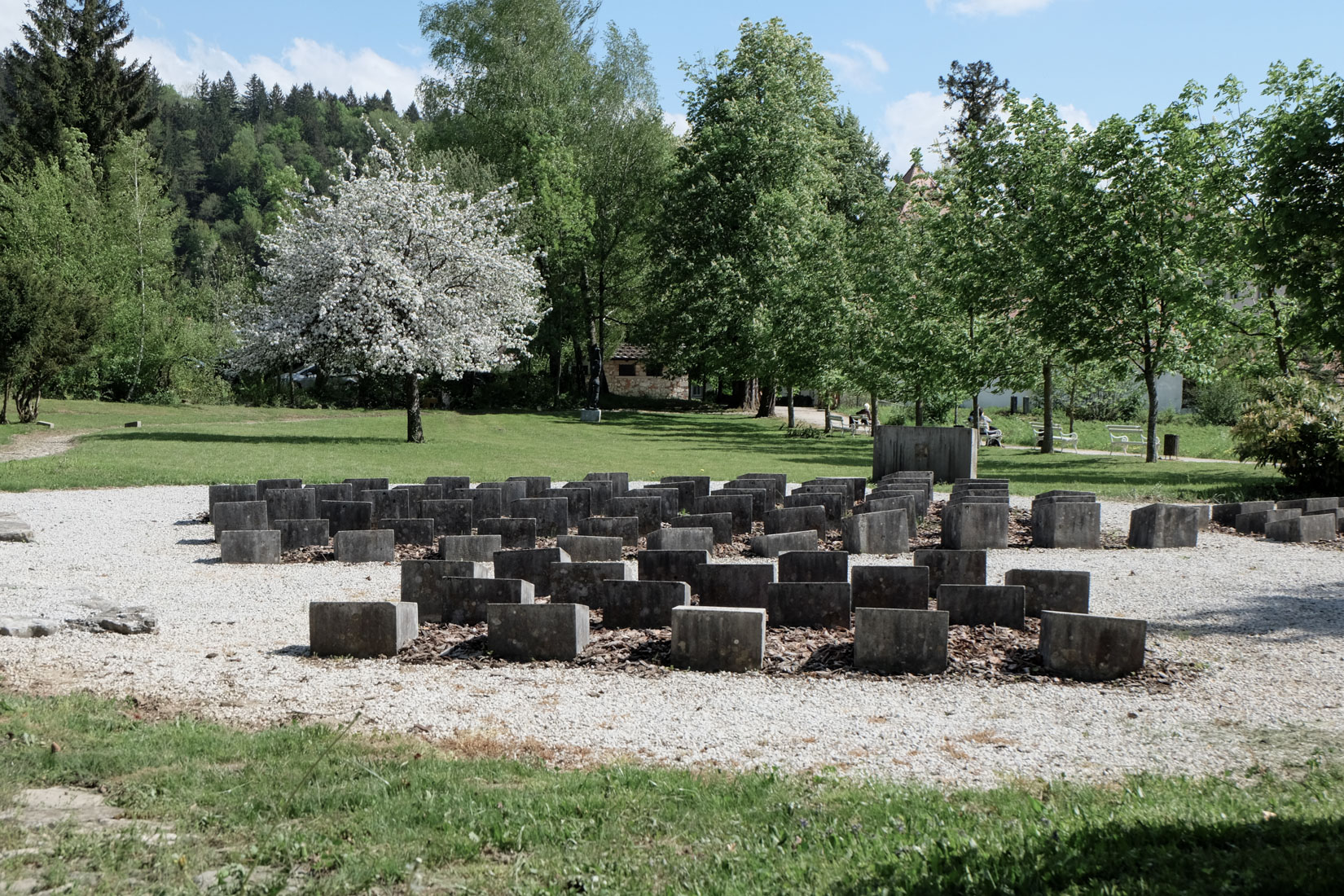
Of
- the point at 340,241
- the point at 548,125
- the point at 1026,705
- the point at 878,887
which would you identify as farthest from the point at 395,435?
the point at 878,887

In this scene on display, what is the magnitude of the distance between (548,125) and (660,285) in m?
8.88

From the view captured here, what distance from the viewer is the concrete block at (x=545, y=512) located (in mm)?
12922

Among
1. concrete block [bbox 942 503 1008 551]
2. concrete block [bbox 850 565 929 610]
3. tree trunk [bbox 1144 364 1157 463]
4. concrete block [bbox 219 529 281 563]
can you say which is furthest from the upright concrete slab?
concrete block [bbox 219 529 281 563]

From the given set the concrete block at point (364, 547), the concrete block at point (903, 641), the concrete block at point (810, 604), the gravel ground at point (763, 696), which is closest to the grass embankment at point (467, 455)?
the concrete block at point (364, 547)

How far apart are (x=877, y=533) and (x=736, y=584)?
4113mm

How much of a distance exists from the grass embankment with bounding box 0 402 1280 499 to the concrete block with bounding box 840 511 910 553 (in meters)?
7.83

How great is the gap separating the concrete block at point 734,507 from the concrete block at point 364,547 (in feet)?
12.2

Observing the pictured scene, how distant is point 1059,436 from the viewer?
3562 centimetres

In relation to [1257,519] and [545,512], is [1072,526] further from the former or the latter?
[545,512]

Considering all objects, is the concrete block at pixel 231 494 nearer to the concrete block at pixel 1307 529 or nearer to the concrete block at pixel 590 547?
the concrete block at pixel 590 547

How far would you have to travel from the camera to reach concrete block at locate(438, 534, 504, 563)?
10.8 metres

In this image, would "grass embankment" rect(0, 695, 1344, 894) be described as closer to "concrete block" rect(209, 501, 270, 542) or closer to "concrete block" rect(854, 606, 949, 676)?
"concrete block" rect(854, 606, 949, 676)

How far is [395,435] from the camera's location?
104 ft

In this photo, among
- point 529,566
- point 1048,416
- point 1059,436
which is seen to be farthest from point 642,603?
point 1059,436
